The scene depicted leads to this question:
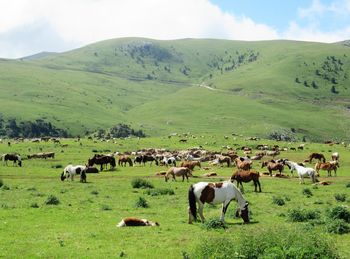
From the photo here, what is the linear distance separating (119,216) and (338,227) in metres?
11.8

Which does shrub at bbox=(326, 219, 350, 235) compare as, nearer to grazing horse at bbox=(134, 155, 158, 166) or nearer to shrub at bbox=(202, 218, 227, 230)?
shrub at bbox=(202, 218, 227, 230)

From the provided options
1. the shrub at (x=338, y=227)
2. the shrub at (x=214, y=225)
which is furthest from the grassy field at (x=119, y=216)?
the shrub at (x=338, y=227)

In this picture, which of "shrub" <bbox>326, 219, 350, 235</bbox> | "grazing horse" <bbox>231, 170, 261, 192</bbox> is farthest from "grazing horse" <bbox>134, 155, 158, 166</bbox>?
"shrub" <bbox>326, 219, 350, 235</bbox>

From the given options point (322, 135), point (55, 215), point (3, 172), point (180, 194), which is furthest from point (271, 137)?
point (55, 215)

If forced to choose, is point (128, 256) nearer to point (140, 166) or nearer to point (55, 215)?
point (55, 215)

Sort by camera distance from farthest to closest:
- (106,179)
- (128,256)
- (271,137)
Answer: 1. (271,137)
2. (106,179)
3. (128,256)

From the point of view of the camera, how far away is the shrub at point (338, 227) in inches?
837

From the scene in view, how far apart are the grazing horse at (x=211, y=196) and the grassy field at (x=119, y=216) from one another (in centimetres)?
73

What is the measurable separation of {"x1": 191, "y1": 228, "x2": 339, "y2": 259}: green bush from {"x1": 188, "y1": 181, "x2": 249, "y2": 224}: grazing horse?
802cm

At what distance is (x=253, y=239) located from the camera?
49.0ft

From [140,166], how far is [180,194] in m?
29.9

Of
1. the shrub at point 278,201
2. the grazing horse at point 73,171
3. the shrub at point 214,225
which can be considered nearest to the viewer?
the shrub at point 214,225

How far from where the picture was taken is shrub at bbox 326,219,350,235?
2127cm

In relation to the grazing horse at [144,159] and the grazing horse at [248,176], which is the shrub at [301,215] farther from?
the grazing horse at [144,159]
